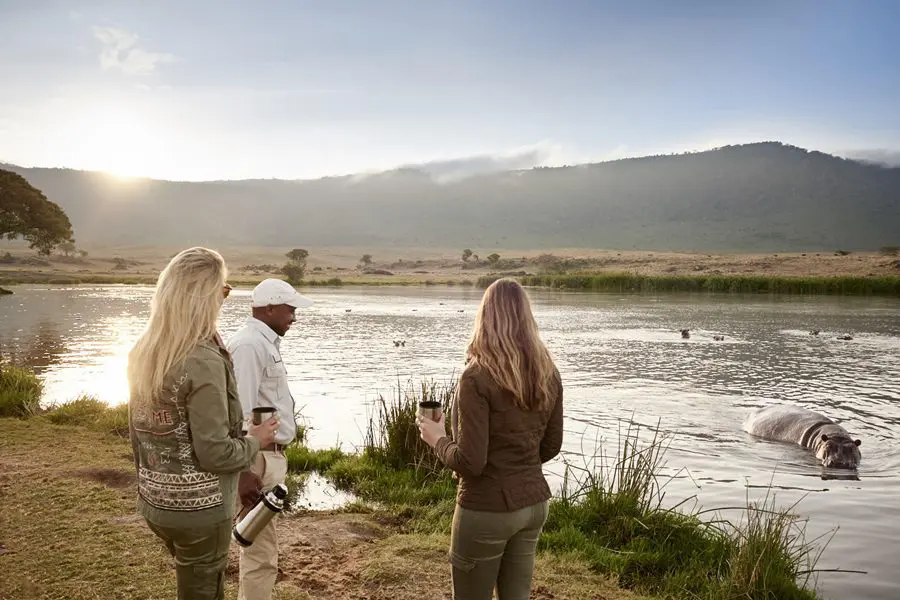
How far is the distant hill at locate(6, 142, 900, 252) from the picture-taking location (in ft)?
483

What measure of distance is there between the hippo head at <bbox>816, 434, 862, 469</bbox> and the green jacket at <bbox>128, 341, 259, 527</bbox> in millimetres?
8759

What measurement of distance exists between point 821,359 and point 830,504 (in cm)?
1267

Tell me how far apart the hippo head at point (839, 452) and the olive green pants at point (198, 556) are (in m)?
8.71

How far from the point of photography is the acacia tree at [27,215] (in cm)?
3953

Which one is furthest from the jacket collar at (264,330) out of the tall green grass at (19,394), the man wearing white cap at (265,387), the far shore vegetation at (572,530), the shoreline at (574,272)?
the shoreline at (574,272)

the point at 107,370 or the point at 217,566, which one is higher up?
the point at 217,566

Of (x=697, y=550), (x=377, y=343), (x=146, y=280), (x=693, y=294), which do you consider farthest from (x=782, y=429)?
(x=146, y=280)

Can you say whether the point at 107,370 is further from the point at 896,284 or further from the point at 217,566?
the point at 896,284

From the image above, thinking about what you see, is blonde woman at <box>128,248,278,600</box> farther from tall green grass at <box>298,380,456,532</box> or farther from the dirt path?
tall green grass at <box>298,380,456,532</box>

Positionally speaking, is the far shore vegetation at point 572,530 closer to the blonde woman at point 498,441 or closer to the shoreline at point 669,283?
the blonde woman at point 498,441

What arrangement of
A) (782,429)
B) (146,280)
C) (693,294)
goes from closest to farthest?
(782,429) → (693,294) → (146,280)

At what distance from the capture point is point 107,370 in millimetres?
15719

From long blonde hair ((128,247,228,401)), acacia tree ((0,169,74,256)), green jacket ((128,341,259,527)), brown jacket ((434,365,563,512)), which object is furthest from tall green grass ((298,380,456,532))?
acacia tree ((0,169,74,256))

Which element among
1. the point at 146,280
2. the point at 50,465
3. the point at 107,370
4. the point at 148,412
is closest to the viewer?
the point at 148,412
